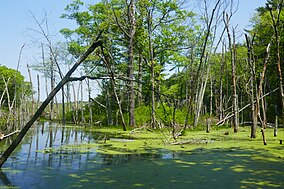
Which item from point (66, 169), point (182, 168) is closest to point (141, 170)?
point (182, 168)

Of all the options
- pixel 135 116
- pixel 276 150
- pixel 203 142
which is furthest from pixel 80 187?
pixel 135 116

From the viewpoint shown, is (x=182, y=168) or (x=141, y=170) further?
(x=182, y=168)

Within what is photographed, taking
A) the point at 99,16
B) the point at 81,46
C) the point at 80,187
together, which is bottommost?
the point at 80,187

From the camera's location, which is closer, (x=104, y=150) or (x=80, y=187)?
(x=80, y=187)

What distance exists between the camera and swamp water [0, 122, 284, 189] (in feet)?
15.6

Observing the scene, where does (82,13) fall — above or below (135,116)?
above

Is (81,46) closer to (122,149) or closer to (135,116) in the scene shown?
(135,116)

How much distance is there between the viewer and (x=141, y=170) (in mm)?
5781

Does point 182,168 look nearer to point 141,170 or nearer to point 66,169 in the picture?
point 141,170

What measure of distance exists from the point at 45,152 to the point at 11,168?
2242 millimetres

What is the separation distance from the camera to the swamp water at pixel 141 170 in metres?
4.77

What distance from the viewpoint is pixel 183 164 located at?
20.9 ft

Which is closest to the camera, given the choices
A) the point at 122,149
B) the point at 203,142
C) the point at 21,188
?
the point at 21,188

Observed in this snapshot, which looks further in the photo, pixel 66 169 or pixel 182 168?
pixel 182 168
